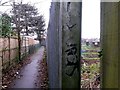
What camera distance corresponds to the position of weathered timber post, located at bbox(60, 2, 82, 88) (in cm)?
298

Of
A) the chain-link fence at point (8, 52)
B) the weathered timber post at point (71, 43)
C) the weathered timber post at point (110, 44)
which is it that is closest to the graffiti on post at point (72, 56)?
the weathered timber post at point (71, 43)

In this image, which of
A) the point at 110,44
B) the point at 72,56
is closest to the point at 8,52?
the point at 110,44

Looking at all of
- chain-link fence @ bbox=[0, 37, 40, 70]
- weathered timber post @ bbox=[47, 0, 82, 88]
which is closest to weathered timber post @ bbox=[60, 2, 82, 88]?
weathered timber post @ bbox=[47, 0, 82, 88]

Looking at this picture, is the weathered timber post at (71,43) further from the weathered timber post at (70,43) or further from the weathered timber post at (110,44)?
the weathered timber post at (110,44)

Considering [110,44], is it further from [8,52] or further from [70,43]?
[8,52]

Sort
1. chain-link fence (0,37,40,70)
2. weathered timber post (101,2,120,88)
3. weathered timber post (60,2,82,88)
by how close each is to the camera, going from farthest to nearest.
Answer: chain-link fence (0,37,40,70) < weathered timber post (101,2,120,88) < weathered timber post (60,2,82,88)

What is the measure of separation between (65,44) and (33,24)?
5613 centimetres

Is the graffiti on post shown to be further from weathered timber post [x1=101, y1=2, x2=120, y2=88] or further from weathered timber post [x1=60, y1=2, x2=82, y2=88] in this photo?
weathered timber post [x1=101, y1=2, x2=120, y2=88]

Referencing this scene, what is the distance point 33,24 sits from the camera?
193ft

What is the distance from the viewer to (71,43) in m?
3.01

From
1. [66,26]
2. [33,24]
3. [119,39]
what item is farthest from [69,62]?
[33,24]

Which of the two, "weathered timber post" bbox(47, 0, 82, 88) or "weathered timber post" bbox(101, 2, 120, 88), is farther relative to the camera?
"weathered timber post" bbox(101, 2, 120, 88)

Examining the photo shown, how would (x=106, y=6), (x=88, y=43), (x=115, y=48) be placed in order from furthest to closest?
(x=88, y=43) → (x=106, y=6) → (x=115, y=48)

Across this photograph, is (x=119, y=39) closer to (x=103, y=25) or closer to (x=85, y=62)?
(x=103, y=25)
